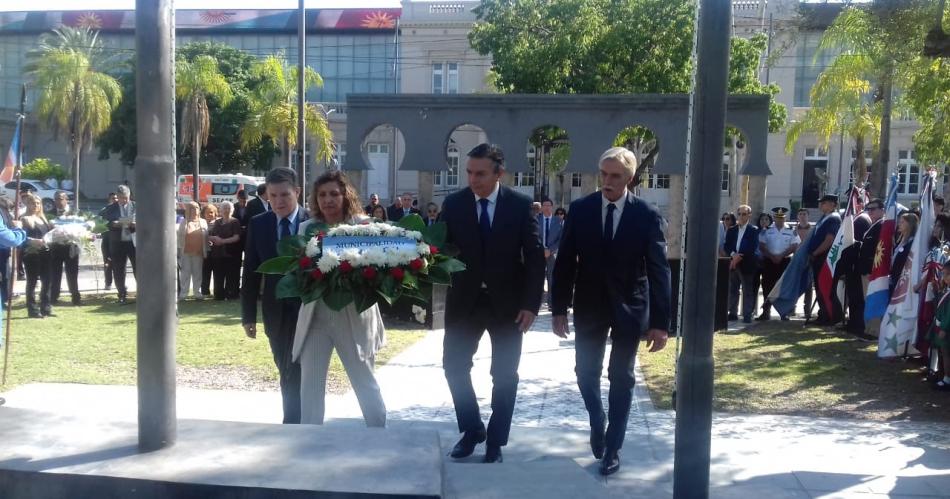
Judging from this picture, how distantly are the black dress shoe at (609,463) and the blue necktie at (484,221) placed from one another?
1.53m

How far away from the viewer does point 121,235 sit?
46.9 feet

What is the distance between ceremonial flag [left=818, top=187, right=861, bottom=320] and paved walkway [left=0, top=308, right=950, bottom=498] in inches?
209

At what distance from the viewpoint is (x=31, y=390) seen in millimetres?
7680

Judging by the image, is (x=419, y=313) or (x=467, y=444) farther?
(x=419, y=313)

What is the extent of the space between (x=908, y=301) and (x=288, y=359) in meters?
7.03

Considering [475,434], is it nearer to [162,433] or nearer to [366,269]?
[366,269]

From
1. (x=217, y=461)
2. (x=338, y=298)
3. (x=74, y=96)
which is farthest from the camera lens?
(x=74, y=96)

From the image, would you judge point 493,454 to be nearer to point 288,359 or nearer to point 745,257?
point 288,359

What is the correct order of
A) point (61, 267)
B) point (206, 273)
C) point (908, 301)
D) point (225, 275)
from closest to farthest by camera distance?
point (908, 301), point (61, 267), point (225, 275), point (206, 273)

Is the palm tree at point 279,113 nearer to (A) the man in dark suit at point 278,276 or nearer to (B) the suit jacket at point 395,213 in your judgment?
(B) the suit jacket at point 395,213

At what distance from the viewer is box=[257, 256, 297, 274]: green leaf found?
16.4 ft

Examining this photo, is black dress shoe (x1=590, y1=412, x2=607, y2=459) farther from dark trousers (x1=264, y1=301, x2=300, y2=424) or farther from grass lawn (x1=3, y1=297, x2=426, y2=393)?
grass lawn (x1=3, y1=297, x2=426, y2=393)

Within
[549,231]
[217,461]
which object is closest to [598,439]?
[217,461]

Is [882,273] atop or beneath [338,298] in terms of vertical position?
beneath
